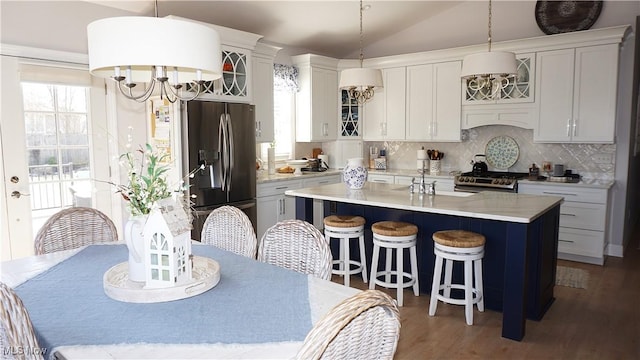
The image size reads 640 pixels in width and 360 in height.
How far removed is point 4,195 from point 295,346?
3215 mm

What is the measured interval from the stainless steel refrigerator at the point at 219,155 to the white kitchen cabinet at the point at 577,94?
3239 mm

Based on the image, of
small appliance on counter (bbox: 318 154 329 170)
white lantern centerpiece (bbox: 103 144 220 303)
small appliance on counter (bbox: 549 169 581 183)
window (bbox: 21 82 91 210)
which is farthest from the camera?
small appliance on counter (bbox: 318 154 329 170)

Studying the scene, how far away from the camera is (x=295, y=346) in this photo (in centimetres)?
136

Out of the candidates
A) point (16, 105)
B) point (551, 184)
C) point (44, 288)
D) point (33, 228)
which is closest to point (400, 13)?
point (551, 184)

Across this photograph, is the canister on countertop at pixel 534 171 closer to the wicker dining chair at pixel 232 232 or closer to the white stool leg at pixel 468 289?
the white stool leg at pixel 468 289

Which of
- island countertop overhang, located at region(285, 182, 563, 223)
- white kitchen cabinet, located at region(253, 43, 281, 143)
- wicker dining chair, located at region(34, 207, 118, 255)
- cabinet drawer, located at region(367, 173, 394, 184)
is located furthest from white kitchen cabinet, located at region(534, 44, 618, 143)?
wicker dining chair, located at region(34, 207, 118, 255)

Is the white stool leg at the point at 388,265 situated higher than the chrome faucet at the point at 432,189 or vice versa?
the chrome faucet at the point at 432,189

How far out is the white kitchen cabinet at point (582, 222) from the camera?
4.53 meters

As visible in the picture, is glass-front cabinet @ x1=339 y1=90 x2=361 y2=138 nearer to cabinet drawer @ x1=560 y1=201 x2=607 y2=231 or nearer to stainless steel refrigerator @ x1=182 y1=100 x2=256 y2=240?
stainless steel refrigerator @ x1=182 y1=100 x2=256 y2=240

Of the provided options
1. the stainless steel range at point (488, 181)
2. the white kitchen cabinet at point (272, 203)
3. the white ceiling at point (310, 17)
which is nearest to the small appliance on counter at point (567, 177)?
the stainless steel range at point (488, 181)

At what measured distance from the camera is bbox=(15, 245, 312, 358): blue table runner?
4.60ft

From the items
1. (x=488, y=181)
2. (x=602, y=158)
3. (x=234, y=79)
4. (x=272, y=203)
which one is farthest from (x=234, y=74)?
(x=602, y=158)

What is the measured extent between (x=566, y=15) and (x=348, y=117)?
2902 millimetres

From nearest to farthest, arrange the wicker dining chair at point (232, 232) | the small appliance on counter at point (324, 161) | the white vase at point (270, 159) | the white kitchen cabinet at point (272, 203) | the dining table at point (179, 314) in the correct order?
the dining table at point (179, 314), the wicker dining chair at point (232, 232), the white kitchen cabinet at point (272, 203), the white vase at point (270, 159), the small appliance on counter at point (324, 161)
